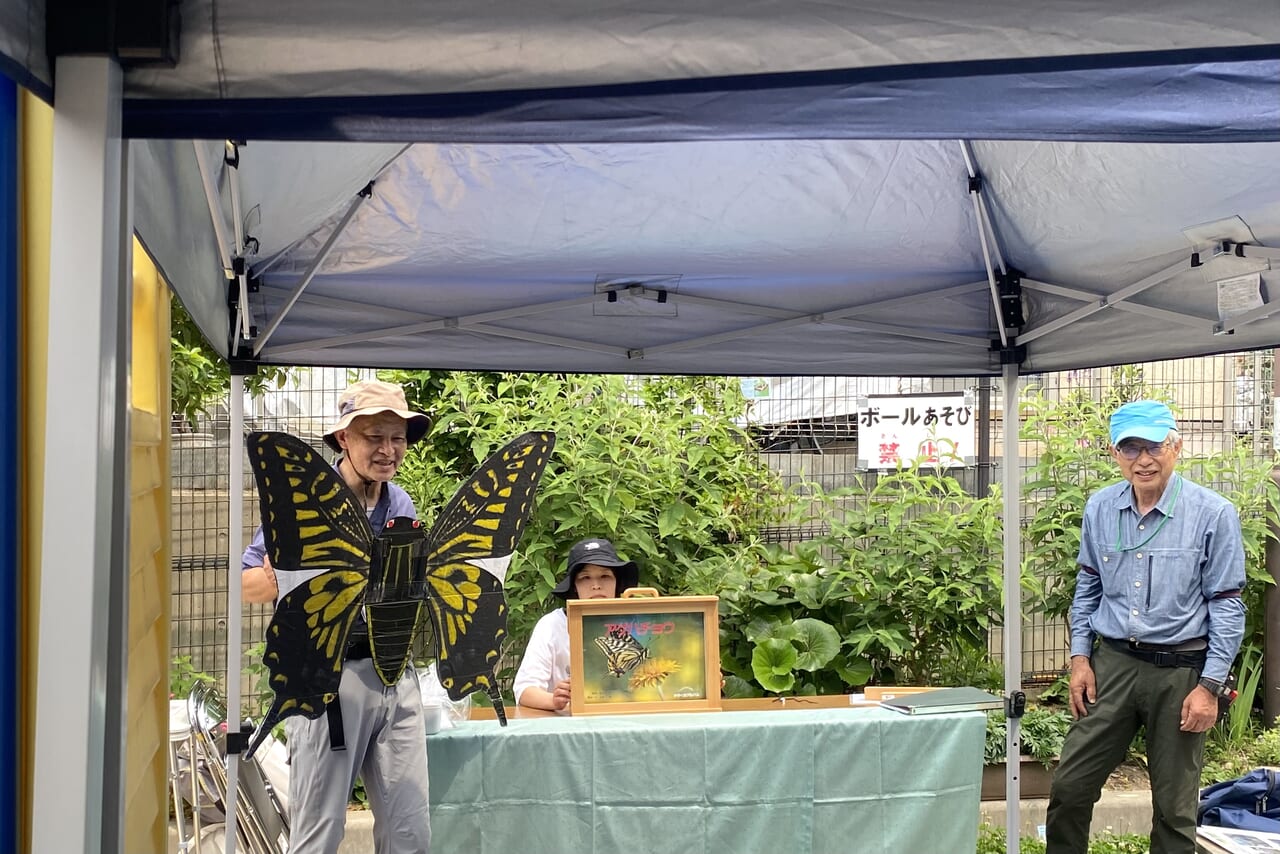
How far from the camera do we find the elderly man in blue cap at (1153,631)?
A: 125 inches

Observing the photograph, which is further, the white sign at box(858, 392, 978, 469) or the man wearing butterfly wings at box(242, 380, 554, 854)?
the white sign at box(858, 392, 978, 469)

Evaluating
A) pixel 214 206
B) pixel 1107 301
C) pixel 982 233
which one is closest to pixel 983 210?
pixel 982 233

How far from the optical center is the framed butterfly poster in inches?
124

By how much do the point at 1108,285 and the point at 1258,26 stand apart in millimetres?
2022

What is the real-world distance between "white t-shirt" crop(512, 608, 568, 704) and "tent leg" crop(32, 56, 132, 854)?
7.51ft

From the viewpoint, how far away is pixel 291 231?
2.92m

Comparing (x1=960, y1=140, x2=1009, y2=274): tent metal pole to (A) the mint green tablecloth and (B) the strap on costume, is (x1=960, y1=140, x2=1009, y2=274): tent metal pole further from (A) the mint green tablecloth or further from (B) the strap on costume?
(B) the strap on costume

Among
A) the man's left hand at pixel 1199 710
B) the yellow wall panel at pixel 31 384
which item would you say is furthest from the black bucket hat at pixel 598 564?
the yellow wall panel at pixel 31 384

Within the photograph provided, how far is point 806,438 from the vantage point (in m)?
5.48

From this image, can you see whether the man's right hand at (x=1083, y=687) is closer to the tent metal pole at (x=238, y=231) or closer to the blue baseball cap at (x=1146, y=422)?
the blue baseball cap at (x=1146, y=422)

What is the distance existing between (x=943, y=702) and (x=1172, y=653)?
0.65m

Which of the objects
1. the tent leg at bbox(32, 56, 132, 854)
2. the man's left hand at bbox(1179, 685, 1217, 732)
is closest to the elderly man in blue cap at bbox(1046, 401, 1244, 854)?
the man's left hand at bbox(1179, 685, 1217, 732)

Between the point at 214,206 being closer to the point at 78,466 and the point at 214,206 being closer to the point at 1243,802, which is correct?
the point at 78,466

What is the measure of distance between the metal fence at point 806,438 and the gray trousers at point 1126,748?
5.53 ft
